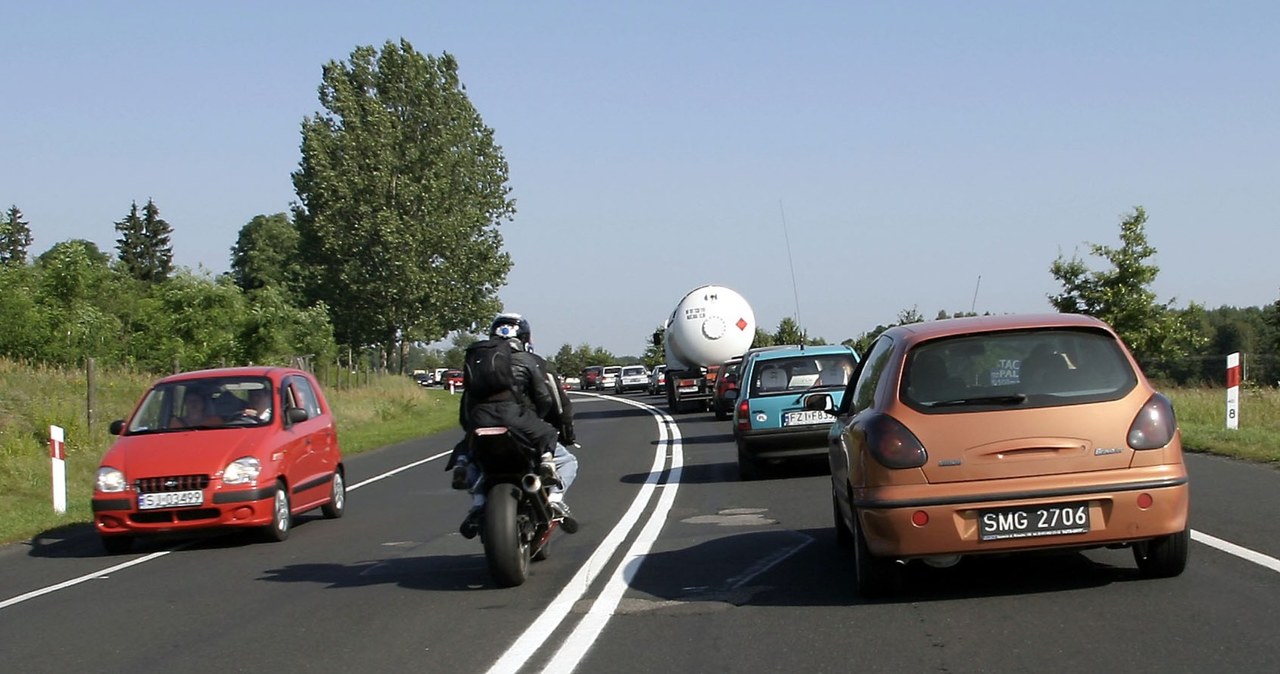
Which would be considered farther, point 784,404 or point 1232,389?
point 1232,389

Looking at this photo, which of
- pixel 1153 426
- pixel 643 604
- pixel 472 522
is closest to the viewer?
pixel 1153 426

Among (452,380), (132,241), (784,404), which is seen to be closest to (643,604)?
(784,404)

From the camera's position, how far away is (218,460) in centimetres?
1285

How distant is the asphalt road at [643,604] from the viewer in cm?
672

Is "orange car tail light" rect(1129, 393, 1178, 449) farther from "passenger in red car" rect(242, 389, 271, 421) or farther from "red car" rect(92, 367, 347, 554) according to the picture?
"passenger in red car" rect(242, 389, 271, 421)

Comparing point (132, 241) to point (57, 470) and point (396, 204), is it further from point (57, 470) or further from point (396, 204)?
point (57, 470)

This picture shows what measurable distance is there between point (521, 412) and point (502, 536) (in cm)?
83

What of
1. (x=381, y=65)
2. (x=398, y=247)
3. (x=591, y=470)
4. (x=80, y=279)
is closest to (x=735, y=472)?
(x=591, y=470)

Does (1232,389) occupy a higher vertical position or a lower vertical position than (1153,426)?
lower

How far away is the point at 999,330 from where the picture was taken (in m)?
8.09

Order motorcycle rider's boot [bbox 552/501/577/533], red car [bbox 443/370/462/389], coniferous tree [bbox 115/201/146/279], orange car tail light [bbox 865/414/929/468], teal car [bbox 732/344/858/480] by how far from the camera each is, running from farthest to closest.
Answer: coniferous tree [bbox 115/201/146/279] < red car [bbox 443/370/462/389] < teal car [bbox 732/344/858/480] < motorcycle rider's boot [bbox 552/501/577/533] < orange car tail light [bbox 865/414/929/468]

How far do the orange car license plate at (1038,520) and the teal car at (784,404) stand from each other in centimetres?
895

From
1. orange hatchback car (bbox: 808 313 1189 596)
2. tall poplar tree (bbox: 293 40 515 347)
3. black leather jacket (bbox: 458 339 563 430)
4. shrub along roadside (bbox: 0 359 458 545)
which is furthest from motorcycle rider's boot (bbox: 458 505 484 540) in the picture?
tall poplar tree (bbox: 293 40 515 347)

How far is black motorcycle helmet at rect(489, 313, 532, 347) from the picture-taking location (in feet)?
31.4
